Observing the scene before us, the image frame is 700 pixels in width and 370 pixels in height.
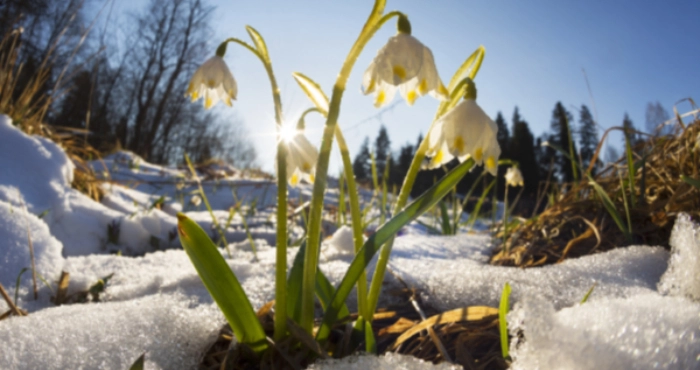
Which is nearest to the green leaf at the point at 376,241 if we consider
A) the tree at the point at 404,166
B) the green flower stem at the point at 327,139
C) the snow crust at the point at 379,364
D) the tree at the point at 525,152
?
the green flower stem at the point at 327,139

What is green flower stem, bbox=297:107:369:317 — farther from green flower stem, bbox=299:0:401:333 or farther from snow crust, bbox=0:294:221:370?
snow crust, bbox=0:294:221:370

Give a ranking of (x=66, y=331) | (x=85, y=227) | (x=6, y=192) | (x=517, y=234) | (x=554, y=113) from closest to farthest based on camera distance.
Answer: (x=66, y=331) < (x=6, y=192) < (x=517, y=234) < (x=85, y=227) < (x=554, y=113)

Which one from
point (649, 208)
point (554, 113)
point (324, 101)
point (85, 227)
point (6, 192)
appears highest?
point (554, 113)

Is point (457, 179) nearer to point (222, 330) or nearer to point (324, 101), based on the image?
point (324, 101)

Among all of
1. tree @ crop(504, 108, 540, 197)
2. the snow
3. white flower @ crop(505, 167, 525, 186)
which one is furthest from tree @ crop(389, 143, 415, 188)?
the snow

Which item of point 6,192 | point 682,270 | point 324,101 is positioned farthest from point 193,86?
point 6,192

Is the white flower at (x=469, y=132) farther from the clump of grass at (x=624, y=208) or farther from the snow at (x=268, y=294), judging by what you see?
the clump of grass at (x=624, y=208)
